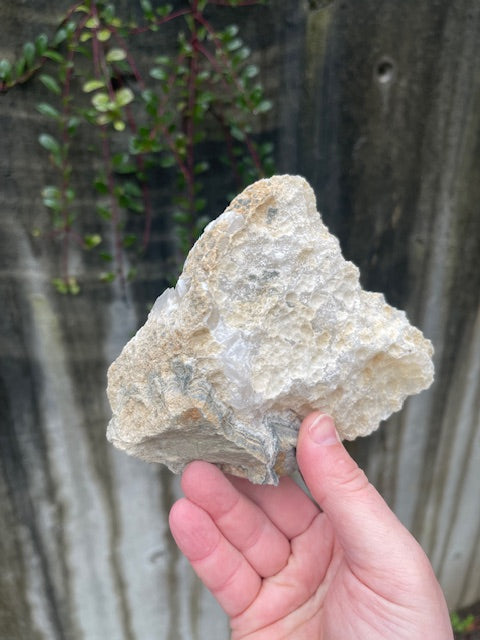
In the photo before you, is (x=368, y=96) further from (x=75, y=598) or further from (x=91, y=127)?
(x=75, y=598)

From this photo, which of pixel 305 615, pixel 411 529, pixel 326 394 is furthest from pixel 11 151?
pixel 411 529

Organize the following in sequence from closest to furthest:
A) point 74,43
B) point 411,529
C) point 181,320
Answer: point 181,320
point 74,43
point 411,529

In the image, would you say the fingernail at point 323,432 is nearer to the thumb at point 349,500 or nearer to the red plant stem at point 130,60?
the thumb at point 349,500

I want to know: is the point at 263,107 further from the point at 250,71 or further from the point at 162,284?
the point at 162,284

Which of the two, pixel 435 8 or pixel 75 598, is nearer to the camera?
pixel 435 8

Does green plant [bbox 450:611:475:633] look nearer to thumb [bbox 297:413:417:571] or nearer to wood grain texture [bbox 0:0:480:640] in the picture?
wood grain texture [bbox 0:0:480:640]

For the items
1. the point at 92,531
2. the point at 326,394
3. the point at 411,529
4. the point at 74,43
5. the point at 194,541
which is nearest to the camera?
the point at 326,394

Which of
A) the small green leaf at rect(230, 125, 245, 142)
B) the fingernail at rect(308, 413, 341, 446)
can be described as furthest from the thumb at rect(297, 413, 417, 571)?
the small green leaf at rect(230, 125, 245, 142)

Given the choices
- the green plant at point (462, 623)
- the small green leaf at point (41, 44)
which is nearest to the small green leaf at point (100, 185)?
the small green leaf at point (41, 44)
